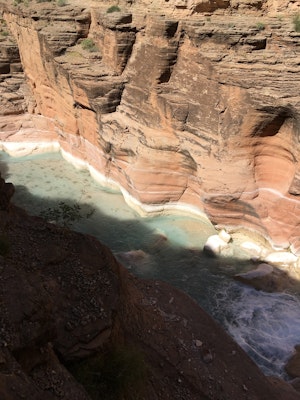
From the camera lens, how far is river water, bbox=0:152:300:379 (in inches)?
412

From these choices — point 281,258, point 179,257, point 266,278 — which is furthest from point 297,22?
point 179,257

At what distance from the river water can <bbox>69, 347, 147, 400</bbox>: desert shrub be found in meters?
4.92

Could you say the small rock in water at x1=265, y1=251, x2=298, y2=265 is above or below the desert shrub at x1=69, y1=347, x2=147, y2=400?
below

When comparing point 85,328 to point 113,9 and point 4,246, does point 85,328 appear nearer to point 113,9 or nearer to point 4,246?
point 4,246

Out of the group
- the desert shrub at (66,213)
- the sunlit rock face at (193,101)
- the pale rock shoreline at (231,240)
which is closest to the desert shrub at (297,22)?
the sunlit rock face at (193,101)

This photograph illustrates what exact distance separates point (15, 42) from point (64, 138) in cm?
614

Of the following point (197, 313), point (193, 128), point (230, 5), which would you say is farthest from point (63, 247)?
point (230, 5)

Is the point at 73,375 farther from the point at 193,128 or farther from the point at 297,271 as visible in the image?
the point at 193,128

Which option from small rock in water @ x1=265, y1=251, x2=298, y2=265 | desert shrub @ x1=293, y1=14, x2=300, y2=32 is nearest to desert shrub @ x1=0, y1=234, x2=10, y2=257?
small rock in water @ x1=265, y1=251, x2=298, y2=265

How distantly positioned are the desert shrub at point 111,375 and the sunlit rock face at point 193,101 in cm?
840

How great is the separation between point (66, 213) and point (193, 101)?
21.7 feet

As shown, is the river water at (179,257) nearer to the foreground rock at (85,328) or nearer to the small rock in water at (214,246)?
the small rock in water at (214,246)

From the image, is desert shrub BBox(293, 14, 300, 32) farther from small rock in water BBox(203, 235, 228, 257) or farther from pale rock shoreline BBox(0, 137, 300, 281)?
small rock in water BBox(203, 235, 228, 257)

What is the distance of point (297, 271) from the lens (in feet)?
39.9
